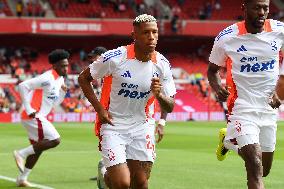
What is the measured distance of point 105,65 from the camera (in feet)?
28.4

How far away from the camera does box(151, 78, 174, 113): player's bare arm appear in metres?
8.12

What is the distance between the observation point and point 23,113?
47.5 ft

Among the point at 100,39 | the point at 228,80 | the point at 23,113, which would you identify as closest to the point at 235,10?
the point at 100,39

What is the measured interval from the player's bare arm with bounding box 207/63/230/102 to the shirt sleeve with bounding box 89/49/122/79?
4.38 ft

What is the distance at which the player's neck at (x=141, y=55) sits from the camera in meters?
8.70

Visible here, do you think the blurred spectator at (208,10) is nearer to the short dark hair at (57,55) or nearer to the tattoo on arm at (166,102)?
the short dark hair at (57,55)

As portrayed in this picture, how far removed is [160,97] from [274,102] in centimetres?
153

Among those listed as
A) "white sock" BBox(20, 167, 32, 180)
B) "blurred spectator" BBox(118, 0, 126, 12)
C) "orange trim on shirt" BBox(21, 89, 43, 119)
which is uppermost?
"orange trim on shirt" BBox(21, 89, 43, 119)

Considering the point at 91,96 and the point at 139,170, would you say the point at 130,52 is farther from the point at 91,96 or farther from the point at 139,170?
the point at 139,170

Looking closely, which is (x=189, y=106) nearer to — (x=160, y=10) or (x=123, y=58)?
(x=160, y=10)

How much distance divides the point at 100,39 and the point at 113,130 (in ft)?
148

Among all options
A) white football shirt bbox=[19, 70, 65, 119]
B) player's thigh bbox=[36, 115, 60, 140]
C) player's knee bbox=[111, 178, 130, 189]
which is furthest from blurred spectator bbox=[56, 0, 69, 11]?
player's knee bbox=[111, 178, 130, 189]

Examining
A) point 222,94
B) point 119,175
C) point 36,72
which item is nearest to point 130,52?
point 222,94

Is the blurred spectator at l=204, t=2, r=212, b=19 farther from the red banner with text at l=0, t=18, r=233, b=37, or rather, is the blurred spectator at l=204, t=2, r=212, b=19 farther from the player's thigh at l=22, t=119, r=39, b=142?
the player's thigh at l=22, t=119, r=39, b=142
